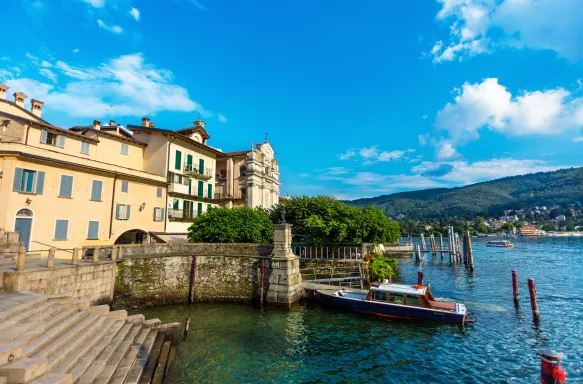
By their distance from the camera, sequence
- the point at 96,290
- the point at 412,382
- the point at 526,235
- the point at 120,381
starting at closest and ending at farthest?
1. the point at 120,381
2. the point at 412,382
3. the point at 96,290
4. the point at 526,235

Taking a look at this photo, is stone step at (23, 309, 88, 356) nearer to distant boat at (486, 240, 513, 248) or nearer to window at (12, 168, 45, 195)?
window at (12, 168, 45, 195)

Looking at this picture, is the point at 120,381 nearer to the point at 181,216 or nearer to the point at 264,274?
the point at 264,274

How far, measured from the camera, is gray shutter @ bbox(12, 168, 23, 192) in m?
18.7

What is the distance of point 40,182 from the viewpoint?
20.0 metres

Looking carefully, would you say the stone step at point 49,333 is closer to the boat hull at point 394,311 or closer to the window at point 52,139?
the boat hull at point 394,311

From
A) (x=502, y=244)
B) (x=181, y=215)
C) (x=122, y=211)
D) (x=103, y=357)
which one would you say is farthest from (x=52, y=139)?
(x=502, y=244)

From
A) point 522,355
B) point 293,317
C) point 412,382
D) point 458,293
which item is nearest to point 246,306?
point 293,317

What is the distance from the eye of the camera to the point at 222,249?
832 inches

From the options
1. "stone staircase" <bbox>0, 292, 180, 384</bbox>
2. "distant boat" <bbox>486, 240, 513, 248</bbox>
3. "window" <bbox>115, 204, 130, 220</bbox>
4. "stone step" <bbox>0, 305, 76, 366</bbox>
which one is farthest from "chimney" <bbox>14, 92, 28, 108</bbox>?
"distant boat" <bbox>486, 240, 513, 248</bbox>

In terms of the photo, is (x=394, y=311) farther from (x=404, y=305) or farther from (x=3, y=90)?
(x=3, y=90)

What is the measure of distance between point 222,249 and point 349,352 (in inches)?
462

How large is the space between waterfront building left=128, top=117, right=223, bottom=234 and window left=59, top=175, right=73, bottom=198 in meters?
8.04

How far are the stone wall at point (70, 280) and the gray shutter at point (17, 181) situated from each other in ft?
24.8

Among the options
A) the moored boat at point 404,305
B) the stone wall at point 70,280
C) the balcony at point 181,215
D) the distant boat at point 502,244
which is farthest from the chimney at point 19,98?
the distant boat at point 502,244
